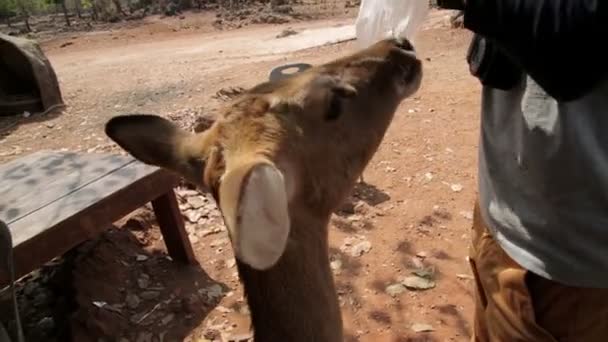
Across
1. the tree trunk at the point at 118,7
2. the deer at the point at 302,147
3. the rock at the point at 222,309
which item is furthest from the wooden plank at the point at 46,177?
the tree trunk at the point at 118,7

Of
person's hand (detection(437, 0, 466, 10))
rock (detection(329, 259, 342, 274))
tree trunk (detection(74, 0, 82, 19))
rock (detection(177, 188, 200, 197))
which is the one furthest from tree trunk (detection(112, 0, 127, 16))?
person's hand (detection(437, 0, 466, 10))

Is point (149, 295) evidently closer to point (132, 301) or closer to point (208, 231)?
point (132, 301)

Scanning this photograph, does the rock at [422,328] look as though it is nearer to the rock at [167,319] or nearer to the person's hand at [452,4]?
the rock at [167,319]

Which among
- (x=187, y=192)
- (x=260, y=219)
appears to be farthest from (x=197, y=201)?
(x=260, y=219)

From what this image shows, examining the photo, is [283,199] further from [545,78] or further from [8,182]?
[8,182]

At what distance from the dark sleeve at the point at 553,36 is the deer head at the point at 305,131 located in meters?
0.79

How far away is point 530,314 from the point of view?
6.00 feet

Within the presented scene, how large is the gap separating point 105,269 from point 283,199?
3.32 meters

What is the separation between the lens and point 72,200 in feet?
12.9

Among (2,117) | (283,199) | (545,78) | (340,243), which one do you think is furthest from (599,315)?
(2,117)

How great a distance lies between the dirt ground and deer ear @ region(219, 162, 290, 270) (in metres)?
2.50

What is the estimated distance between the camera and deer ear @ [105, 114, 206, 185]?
8.07ft

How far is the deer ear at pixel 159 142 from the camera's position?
246 cm

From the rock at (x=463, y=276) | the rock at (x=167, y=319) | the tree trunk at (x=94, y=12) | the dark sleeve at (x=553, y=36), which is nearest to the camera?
the dark sleeve at (x=553, y=36)
